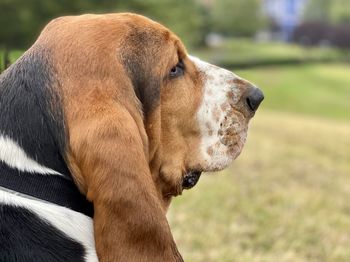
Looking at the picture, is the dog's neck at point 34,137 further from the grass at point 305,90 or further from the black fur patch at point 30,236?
the grass at point 305,90

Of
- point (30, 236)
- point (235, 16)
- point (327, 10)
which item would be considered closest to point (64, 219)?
point (30, 236)

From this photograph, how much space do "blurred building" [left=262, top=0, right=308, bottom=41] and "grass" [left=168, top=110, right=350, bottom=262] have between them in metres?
97.0

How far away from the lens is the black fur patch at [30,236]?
100 inches

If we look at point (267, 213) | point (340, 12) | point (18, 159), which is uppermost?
point (18, 159)

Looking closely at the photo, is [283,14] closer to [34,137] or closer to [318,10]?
[318,10]

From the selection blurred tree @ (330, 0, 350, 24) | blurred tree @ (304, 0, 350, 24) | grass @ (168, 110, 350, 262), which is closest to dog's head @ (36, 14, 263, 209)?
grass @ (168, 110, 350, 262)

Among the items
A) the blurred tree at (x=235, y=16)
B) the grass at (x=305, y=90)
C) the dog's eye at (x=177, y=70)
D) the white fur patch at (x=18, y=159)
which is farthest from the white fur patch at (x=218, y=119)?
the blurred tree at (x=235, y=16)

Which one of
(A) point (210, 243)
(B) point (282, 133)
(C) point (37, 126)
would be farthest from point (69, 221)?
(B) point (282, 133)

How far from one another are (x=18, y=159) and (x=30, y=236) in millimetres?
313

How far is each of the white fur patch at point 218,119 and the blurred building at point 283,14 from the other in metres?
102

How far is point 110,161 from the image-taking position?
2482mm

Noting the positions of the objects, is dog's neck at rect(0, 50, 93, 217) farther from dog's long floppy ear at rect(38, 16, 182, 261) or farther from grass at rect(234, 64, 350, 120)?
grass at rect(234, 64, 350, 120)

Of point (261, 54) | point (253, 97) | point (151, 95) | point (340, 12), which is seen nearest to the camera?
point (151, 95)

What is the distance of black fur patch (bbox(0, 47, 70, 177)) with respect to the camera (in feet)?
8.71
